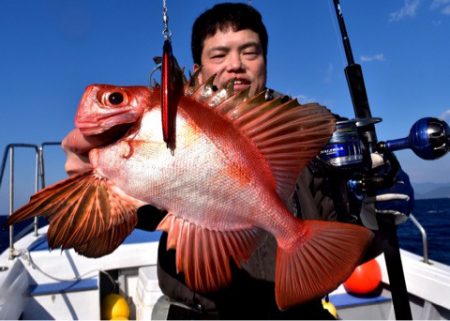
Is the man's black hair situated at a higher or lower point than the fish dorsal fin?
higher

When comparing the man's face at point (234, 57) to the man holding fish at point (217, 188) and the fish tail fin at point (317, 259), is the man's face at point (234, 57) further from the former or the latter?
the fish tail fin at point (317, 259)

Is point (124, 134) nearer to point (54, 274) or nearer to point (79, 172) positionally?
point (79, 172)

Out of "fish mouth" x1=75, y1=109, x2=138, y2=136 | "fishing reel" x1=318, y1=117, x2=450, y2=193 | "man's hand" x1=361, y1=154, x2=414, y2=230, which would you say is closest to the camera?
"fish mouth" x1=75, y1=109, x2=138, y2=136

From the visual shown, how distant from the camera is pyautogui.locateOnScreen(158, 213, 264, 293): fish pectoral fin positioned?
1.09m

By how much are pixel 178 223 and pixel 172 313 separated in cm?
109

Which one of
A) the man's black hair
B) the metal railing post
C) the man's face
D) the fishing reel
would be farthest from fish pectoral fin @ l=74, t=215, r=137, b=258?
the metal railing post

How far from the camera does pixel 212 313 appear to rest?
191cm

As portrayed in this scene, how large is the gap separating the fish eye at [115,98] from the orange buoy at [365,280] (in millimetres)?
3389

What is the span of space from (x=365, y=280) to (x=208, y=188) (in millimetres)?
3246

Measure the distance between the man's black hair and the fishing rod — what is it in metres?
0.89

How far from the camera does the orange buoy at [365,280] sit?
3645mm

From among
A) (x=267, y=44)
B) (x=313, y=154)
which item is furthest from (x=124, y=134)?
(x=267, y=44)

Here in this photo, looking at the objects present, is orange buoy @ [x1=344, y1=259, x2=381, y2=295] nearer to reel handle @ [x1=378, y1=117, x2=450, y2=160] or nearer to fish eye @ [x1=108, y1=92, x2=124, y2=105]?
reel handle @ [x1=378, y1=117, x2=450, y2=160]

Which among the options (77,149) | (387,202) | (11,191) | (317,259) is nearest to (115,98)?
(77,149)
